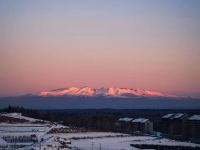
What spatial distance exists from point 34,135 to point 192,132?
745 inches

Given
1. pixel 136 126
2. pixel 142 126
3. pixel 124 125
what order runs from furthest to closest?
pixel 124 125 < pixel 136 126 < pixel 142 126

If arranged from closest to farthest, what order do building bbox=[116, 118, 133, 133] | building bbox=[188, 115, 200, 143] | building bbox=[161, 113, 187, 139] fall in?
building bbox=[188, 115, 200, 143] → building bbox=[161, 113, 187, 139] → building bbox=[116, 118, 133, 133]

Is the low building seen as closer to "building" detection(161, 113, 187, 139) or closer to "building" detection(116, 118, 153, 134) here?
"building" detection(116, 118, 153, 134)

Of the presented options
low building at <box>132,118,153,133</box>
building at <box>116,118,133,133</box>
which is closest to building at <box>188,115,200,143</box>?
low building at <box>132,118,153,133</box>

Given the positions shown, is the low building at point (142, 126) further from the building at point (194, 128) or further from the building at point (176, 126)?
the building at point (194, 128)

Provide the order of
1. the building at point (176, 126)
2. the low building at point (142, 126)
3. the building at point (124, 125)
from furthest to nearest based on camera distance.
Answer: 1. the building at point (124, 125)
2. the low building at point (142, 126)
3. the building at point (176, 126)

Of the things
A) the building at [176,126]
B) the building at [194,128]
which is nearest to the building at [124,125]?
the building at [176,126]

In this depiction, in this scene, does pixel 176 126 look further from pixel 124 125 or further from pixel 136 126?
pixel 124 125

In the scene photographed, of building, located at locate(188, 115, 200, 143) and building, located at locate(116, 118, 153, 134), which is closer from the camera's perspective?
building, located at locate(188, 115, 200, 143)

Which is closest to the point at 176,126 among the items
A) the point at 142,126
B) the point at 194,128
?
the point at 194,128

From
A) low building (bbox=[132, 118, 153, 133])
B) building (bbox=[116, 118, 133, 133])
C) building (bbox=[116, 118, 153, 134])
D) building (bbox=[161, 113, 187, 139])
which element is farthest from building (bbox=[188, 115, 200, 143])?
building (bbox=[116, 118, 133, 133])

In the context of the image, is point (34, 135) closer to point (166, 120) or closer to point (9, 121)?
point (9, 121)

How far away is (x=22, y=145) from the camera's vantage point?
2767 centimetres

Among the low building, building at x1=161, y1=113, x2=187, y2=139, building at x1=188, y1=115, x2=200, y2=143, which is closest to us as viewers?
building at x1=188, y1=115, x2=200, y2=143
